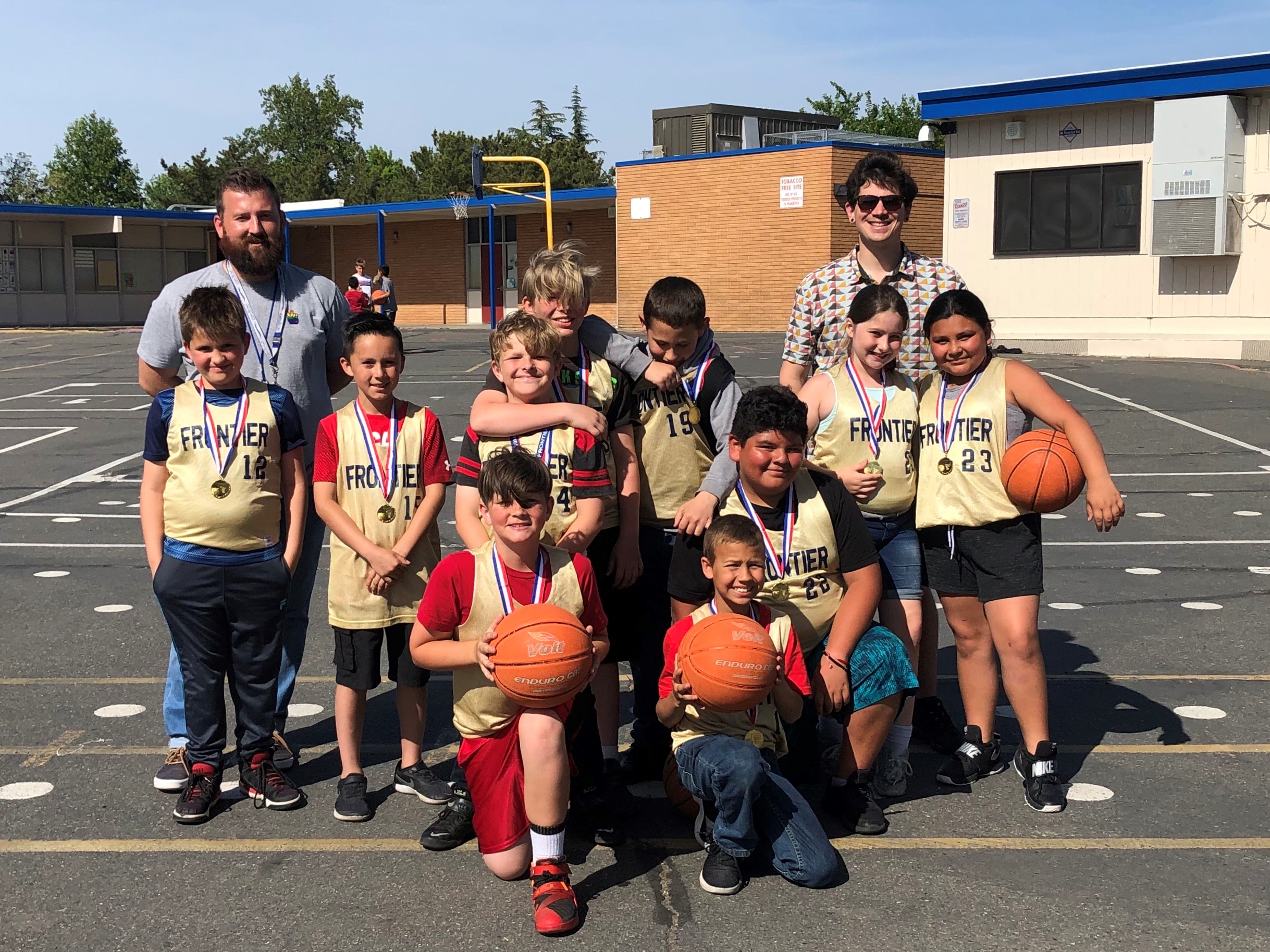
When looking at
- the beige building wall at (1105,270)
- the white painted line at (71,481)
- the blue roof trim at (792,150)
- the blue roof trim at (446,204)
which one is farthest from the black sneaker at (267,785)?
the blue roof trim at (446,204)

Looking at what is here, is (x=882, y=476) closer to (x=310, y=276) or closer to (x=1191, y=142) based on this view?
(x=310, y=276)

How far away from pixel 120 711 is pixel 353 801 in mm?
1790

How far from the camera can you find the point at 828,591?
4.52 metres

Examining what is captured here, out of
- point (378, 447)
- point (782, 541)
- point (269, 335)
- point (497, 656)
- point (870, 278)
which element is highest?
point (870, 278)

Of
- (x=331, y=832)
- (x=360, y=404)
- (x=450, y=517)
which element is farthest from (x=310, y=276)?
(x=450, y=517)

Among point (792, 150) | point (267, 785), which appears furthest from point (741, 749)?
point (792, 150)

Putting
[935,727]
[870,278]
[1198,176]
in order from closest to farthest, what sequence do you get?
1. [870,278]
2. [935,727]
3. [1198,176]

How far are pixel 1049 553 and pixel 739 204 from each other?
28449 millimetres

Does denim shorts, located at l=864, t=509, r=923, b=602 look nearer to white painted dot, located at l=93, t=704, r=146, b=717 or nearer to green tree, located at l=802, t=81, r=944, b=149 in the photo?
white painted dot, located at l=93, t=704, r=146, b=717

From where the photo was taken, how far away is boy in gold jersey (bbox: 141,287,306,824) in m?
4.58

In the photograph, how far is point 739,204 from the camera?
36344 mm

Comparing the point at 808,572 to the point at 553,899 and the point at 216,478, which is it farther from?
the point at 216,478

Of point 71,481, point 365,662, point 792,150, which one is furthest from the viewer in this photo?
point 792,150

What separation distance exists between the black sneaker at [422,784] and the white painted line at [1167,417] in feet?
36.4
